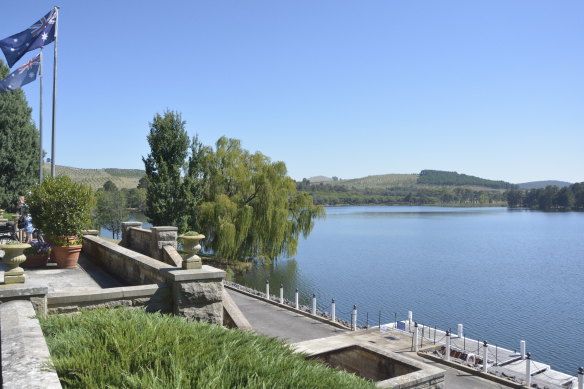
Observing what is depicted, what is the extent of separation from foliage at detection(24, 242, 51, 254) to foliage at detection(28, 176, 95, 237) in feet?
1.78

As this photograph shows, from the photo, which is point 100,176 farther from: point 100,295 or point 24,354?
point 24,354

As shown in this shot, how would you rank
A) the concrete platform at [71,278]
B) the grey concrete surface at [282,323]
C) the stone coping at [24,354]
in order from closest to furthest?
the stone coping at [24,354], the concrete platform at [71,278], the grey concrete surface at [282,323]

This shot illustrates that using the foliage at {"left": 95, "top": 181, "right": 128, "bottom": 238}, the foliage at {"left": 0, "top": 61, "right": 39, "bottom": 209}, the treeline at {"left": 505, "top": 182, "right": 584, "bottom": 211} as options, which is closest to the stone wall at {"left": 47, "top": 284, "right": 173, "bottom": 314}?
the foliage at {"left": 0, "top": 61, "right": 39, "bottom": 209}

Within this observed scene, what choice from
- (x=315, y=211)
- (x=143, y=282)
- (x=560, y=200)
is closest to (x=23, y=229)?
(x=143, y=282)

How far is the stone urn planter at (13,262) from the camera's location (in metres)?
6.04

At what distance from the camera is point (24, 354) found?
11.7 feet

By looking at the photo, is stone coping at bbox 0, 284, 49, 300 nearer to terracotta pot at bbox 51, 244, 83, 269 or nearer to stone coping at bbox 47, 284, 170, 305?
stone coping at bbox 47, 284, 170, 305

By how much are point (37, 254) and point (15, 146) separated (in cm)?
2146

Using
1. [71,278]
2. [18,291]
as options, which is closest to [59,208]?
[71,278]

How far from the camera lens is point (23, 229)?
14.1 metres

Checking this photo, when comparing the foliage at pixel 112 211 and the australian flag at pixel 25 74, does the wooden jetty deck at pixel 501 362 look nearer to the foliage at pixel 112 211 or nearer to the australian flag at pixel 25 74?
the australian flag at pixel 25 74

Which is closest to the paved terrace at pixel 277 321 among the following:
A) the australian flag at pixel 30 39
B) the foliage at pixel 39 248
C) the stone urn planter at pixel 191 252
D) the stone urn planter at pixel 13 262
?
the stone urn planter at pixel 13 262

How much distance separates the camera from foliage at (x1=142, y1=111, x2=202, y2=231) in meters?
27.7

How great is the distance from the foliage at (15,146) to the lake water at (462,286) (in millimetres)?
15709
